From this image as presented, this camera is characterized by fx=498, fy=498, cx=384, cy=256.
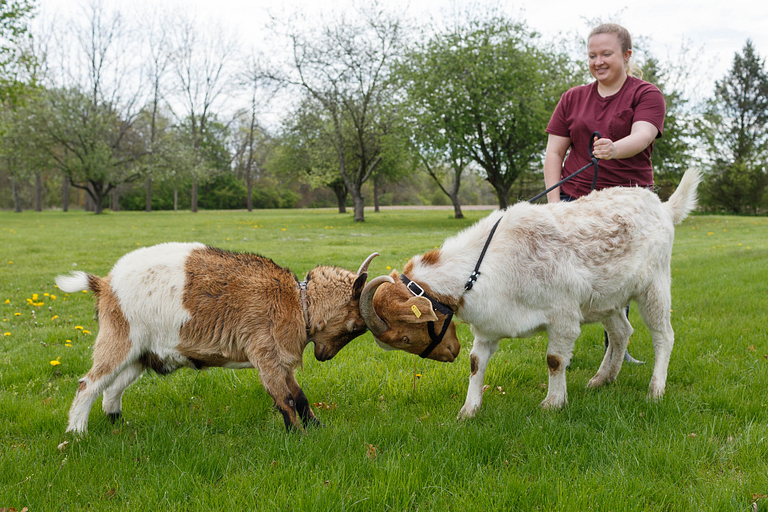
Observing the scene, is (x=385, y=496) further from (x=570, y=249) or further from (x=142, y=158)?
(x=142, y=158)

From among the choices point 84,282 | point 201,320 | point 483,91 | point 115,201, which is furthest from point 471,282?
point 115,201

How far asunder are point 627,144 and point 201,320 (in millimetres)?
3459

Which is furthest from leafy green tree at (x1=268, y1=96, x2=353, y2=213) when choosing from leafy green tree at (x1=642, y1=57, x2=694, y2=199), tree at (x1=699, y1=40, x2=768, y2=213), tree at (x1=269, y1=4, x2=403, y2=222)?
tree at (x1=699, y1=40, x2=768, y2=213)

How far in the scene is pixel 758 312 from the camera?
258 inches

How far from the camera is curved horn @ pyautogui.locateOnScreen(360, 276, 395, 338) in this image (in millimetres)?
3449

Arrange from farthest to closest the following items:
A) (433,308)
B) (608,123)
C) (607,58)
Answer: (608,123) < (607,58) < (433,308)

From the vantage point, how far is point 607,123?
424cm

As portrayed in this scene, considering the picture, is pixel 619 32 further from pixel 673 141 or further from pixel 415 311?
pixel 673 141

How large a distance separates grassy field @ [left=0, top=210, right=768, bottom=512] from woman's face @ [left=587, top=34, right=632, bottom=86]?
2.65 metres

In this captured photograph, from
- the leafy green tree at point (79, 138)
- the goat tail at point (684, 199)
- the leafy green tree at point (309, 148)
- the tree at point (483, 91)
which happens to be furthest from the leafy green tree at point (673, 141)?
the leafy green tree at point (79, 138)

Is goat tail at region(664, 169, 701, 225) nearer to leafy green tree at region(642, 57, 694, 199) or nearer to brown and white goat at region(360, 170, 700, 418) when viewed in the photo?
brown and white goat at region(360, 170, 700, 418)

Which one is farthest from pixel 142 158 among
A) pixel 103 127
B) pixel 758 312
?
pixel 758 312

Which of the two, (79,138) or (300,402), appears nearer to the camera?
(300,402)

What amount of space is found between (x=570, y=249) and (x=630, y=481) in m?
1.63
